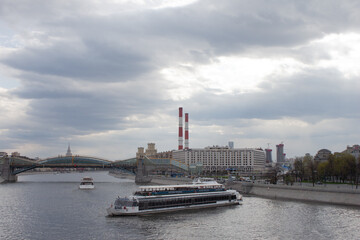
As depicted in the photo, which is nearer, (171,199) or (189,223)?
(189,223)

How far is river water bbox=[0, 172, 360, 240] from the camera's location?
4209 centimetres

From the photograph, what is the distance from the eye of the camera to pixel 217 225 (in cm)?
4847

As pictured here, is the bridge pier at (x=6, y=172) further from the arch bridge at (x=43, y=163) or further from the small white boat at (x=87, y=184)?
the small white boat at (x=87, y=184)

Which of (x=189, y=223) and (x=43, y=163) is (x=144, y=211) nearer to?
(x=189, y=223)

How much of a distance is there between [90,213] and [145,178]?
323ft

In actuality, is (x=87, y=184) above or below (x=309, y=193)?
below

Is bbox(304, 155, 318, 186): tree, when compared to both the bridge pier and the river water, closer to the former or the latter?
the river water

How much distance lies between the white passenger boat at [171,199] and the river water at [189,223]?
1.78 metres

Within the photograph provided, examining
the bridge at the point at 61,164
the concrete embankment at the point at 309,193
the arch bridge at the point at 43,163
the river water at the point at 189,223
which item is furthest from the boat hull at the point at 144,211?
the arch bridge at the point at 43,163

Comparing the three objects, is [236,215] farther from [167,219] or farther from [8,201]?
[8,201]

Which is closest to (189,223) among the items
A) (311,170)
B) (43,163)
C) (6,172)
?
(311,170)

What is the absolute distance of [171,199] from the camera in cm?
6053

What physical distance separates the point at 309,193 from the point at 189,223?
103ft

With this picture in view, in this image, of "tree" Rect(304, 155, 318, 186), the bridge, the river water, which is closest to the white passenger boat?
the river water
